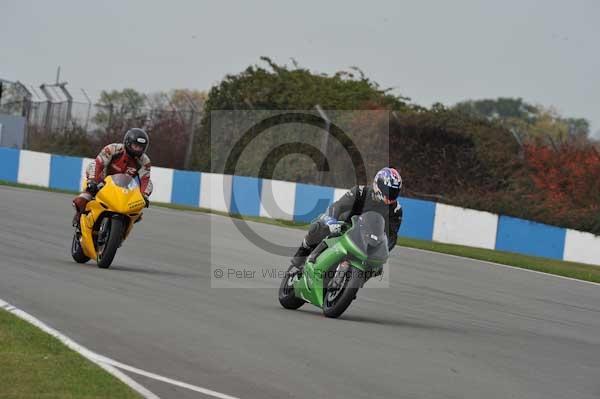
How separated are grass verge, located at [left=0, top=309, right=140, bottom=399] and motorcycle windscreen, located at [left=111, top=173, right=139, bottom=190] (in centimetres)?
502

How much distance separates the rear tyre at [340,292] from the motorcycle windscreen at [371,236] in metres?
0.23

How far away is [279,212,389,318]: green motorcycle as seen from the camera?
10.2 m

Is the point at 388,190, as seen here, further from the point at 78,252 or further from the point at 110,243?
the point at 78,252

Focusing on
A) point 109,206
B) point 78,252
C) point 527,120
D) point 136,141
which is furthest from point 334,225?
point 527,120

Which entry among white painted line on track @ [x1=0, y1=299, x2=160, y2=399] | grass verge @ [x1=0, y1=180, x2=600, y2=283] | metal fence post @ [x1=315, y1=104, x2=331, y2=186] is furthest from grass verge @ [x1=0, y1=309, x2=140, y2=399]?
metal fence post @ [x1=315, y1=104, x2=331, y2=186]

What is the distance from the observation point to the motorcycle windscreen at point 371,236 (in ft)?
33.4

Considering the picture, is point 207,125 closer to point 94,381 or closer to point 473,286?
point 473,286

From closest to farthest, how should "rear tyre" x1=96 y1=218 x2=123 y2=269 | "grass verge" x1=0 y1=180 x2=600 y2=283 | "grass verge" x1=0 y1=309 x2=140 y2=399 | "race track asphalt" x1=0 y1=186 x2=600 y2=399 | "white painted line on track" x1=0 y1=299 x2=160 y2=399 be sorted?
"grass verge" x1=0 y1=309 x2=140 y2=399 < "white painted line on track" x1=0 y1=299 x2=160 y2=399 < "race track asphalt" x1=0 y1=186 x2=600 y2=399 < "rear tyre" x1=96 y1=218 x2=123 y2=269 < "grass verge" x1=0 y1=180 x2=600 y2=283

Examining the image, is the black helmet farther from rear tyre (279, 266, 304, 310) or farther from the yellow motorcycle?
rear tyre (279, 266, 304, 310)

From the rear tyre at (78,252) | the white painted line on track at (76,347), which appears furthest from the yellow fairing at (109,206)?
the white painted line on track at (76,347)

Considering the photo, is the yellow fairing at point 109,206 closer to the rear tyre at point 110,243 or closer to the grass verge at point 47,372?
the rear tyre at point 110,243

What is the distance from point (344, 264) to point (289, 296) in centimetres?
116

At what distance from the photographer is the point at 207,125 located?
122 feet

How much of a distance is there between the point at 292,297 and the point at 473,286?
5.39m
